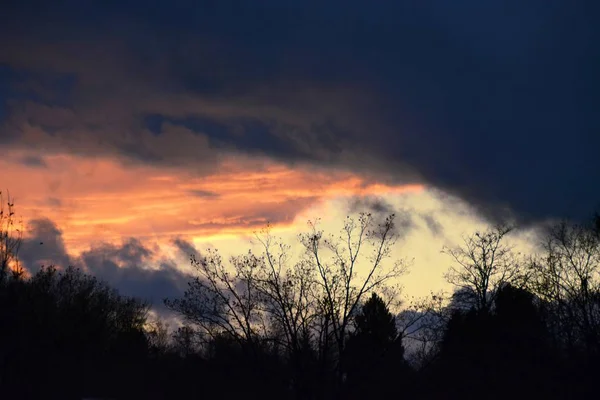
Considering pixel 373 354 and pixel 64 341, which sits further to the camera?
pixel 64 341

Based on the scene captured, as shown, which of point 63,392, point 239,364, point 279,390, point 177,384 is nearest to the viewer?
point 279,390

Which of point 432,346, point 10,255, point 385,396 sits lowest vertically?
point 385,396

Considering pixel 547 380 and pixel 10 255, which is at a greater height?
pixel 10 255

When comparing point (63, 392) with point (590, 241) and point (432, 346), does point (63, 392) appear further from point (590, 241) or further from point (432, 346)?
point (590, 241)

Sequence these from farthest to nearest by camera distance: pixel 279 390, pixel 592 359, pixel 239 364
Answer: pixel 239 364 < pixel 279 390 < pixel 592 359

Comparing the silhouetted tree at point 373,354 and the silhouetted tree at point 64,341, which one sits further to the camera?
the silhouetted tree at point 64,341

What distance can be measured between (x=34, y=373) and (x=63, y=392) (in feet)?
11.4

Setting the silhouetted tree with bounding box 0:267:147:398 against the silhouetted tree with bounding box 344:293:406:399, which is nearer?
the silhouetted tree with bounding box 344:293:406:399

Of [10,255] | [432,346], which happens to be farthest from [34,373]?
[432,346]

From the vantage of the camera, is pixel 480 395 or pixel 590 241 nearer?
pixel 480 395

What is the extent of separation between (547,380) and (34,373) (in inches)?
1117

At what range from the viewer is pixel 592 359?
38.1 meters

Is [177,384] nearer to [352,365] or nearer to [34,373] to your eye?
[34,373]

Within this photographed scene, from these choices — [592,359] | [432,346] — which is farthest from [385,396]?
[592,359]
